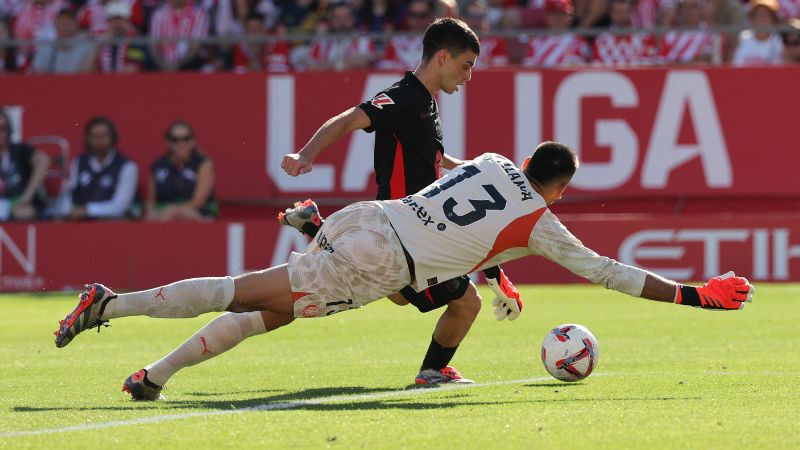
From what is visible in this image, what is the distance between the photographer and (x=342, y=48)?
19984mm

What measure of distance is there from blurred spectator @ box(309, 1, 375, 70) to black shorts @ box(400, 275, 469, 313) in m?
10.9

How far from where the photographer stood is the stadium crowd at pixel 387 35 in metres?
19.6

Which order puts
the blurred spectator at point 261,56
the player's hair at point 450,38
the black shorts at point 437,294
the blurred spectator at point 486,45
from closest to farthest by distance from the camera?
the black shorts at point 437,294
the player's hair at point 450,38
the blurred spectator at point 486,45
the blurred spectator at point 261,56

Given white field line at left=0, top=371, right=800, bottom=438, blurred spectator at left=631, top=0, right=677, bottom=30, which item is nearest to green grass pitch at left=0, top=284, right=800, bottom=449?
white field line at left=0, top=371, right=800, bottom=438

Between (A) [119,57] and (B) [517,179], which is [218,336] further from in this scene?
(A) [119,57]

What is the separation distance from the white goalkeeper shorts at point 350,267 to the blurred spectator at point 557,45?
11.6 m

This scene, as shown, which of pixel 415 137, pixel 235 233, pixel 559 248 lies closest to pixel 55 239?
pixel 235 233

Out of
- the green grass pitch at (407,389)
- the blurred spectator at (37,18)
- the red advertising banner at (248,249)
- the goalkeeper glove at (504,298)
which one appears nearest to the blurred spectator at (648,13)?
the red advertising banner at (248,249)

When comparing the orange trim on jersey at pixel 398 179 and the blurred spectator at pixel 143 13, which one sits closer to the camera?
the orange trim on jersey at pixel 398 179

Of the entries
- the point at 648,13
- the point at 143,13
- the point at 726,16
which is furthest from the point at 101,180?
the point at 726,16

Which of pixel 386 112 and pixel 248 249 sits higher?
pixel 386 112

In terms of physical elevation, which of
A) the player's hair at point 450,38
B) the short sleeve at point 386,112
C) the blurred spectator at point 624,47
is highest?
the blurred spectator at point 624,47

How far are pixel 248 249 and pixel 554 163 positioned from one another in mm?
11304

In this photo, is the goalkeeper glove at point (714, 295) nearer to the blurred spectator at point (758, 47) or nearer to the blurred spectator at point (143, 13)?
the blurred spectator at point (758, 47)
